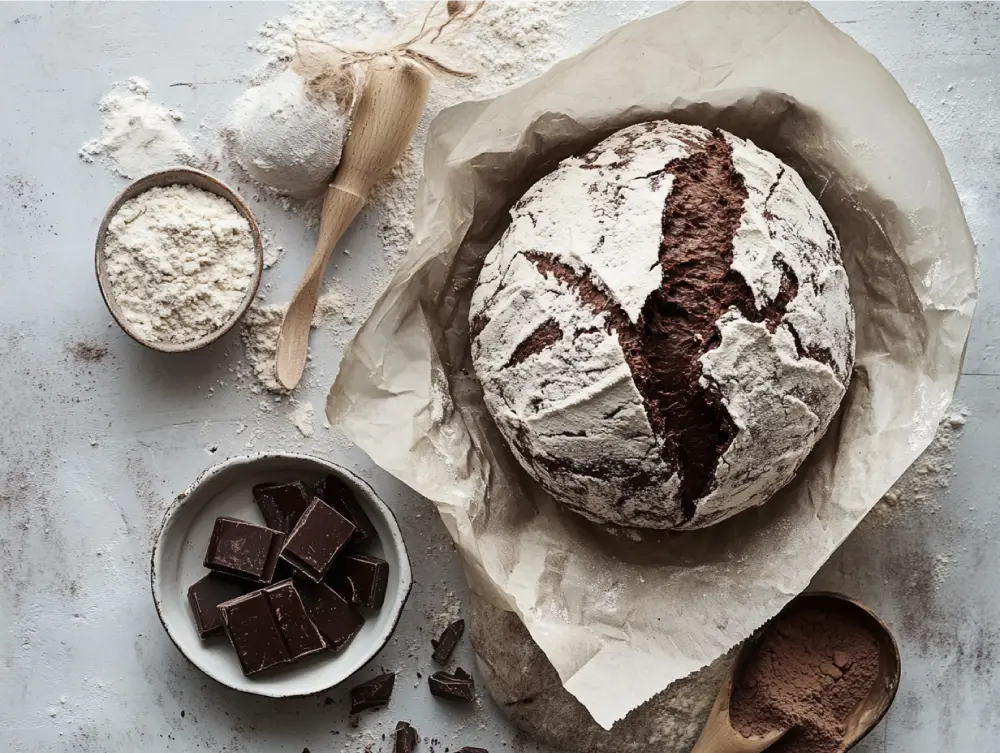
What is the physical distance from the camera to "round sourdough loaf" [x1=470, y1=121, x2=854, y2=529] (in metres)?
1.50

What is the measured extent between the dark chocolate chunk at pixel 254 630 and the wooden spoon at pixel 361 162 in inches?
17.0

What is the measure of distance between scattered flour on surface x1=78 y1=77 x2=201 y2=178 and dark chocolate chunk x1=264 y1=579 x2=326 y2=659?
2.92 feet

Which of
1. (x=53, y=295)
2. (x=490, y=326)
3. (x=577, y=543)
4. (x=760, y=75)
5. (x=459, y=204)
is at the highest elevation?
(x=760, y=75)

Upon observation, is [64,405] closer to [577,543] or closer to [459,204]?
[459,204]

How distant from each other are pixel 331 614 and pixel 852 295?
1.20 m

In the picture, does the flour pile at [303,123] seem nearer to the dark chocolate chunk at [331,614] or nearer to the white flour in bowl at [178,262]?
the white flour in bowl at [178,262]

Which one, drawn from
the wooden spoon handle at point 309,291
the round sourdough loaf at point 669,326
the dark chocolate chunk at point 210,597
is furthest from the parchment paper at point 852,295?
the dark chocolate chunk at point 210,597

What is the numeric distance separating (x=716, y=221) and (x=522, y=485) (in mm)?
649

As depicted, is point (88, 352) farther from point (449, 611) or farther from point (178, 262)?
point (449, 611)

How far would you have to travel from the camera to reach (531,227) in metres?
1.63

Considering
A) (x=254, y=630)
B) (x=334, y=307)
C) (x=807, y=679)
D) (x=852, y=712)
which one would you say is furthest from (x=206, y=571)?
(x=852, y=712)

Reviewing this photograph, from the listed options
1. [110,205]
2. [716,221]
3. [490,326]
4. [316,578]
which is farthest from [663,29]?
[316,578]

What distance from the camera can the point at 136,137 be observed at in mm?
1911

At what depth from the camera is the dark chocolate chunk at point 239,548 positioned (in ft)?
5.98
